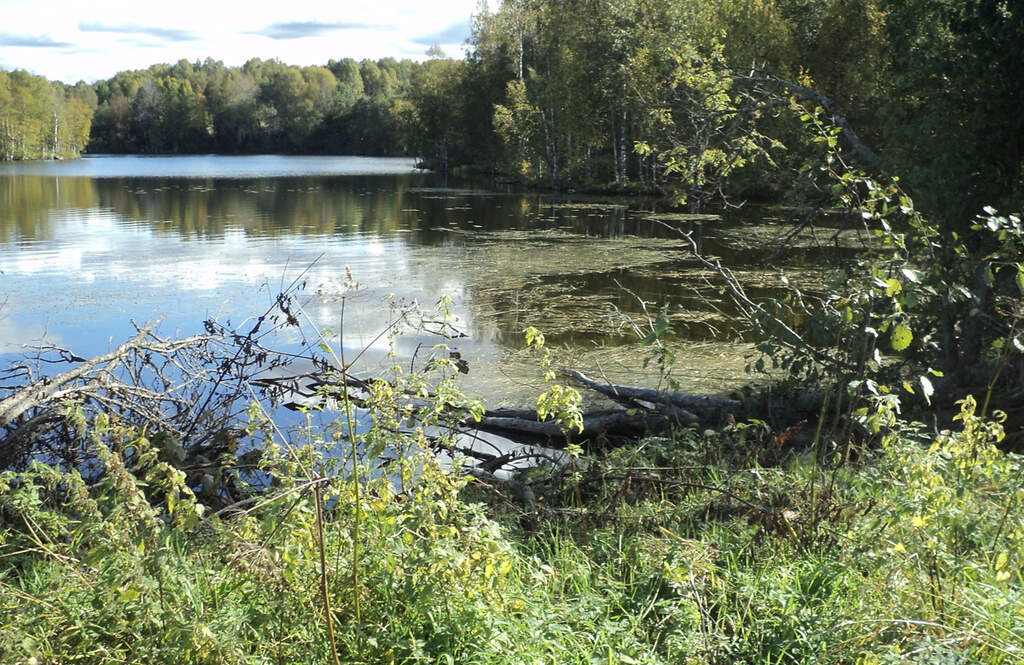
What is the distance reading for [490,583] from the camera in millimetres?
2650

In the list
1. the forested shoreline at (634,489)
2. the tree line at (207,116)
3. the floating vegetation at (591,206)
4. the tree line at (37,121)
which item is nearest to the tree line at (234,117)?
the tree line at (207,116)

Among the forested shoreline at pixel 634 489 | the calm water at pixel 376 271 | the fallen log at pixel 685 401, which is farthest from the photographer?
the calm water at pixel 376 271

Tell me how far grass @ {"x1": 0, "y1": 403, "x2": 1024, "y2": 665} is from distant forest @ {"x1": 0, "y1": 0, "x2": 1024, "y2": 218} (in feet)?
10.8

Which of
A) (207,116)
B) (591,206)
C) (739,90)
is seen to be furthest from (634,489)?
(207,116)

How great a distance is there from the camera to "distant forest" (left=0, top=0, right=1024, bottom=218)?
21.2 ft

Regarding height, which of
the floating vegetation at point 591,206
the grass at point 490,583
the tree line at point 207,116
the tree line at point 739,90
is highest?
the tree line at point 207,116

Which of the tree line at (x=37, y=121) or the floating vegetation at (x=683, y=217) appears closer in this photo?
the floating vegetation at (x=683, y=217)

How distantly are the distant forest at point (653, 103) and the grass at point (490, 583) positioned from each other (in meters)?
Answer: 3.28

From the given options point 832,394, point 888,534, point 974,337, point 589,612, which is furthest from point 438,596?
point 974,337

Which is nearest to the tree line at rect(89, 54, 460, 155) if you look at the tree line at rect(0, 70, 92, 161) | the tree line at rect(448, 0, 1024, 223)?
the tree line at rect(0, 70, 92, 161)

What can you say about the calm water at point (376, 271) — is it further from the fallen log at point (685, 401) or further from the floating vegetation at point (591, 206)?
the fallen log at point (685, 401)

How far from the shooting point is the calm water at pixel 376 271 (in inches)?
376

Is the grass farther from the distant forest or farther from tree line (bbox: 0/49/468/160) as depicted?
tree line (bbox: 0/49/468/160)

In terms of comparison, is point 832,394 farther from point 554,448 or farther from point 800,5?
point 800,5
